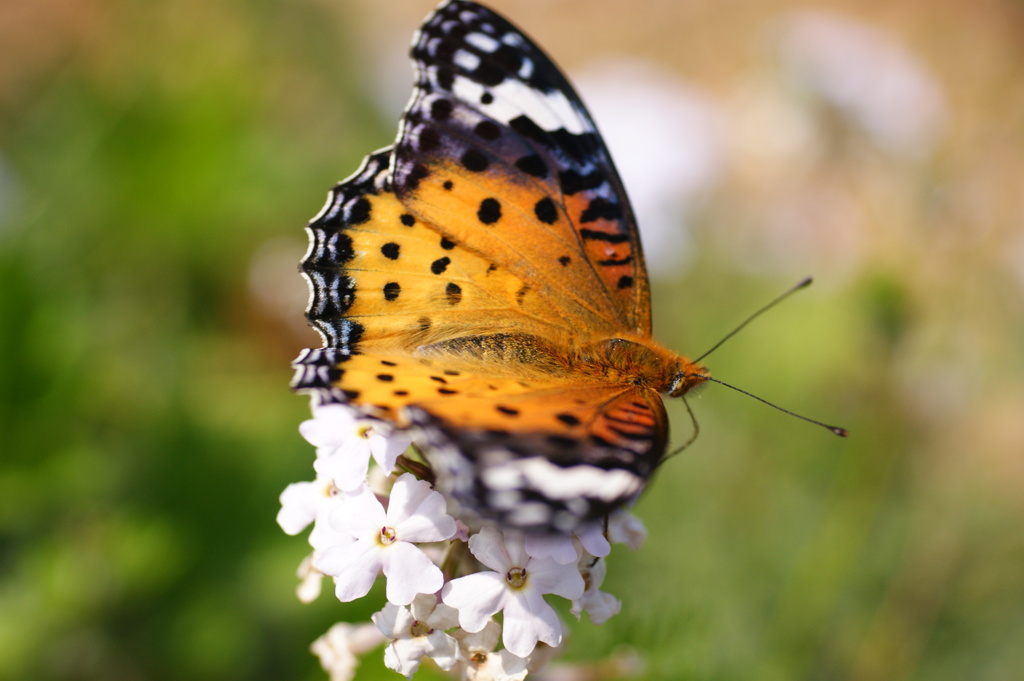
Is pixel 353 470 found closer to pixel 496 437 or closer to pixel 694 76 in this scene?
pixel 496 437

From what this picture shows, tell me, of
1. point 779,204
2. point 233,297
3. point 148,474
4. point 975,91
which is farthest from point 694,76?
point 148,474

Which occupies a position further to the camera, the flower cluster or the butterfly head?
the butterfly head

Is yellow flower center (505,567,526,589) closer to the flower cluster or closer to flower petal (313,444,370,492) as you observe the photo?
the flower cluster

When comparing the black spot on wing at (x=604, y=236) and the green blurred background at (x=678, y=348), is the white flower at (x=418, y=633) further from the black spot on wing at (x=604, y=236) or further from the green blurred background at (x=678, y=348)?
the black spot on wing at (x=604, y=236)

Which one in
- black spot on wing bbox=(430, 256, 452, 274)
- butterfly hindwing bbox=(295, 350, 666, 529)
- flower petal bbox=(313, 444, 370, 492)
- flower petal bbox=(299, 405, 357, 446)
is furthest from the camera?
black spot on wing bbox=(430, 256, 452, 274)

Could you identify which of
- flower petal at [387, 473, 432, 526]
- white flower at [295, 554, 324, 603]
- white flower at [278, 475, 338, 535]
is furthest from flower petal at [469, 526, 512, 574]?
white flower at [295, 554, 324, 603]

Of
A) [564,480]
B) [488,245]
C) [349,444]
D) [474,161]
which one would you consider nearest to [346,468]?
[349,444]

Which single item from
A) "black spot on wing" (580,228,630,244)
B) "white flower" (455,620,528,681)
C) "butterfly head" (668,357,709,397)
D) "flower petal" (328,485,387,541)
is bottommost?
"white flower" (455,620,528,681)

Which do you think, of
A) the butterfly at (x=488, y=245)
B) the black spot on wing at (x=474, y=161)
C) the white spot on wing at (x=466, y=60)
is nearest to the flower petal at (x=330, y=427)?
the butterfly at (x=488, y=245)
